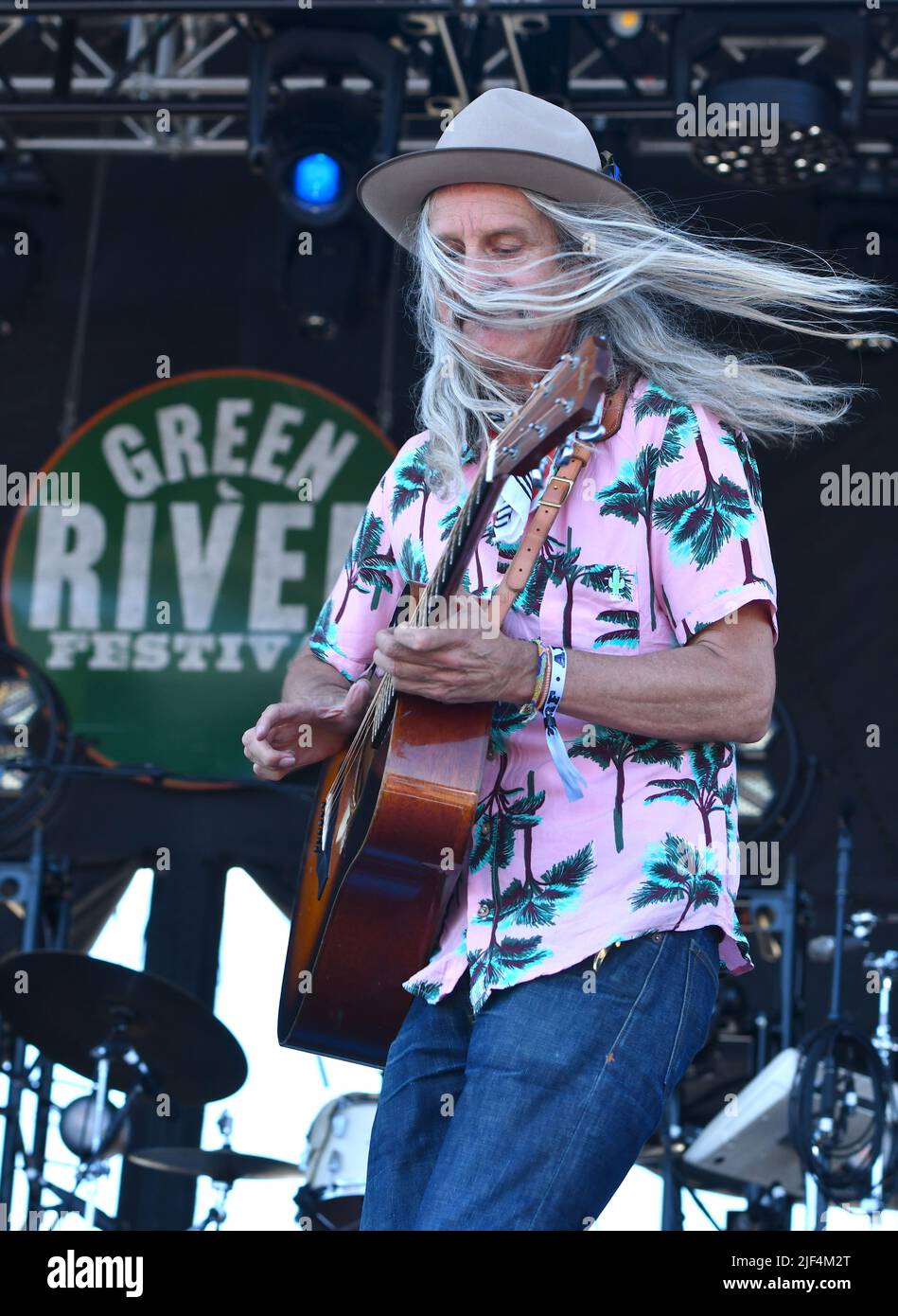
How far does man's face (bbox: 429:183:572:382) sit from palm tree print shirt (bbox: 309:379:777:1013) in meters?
0.14

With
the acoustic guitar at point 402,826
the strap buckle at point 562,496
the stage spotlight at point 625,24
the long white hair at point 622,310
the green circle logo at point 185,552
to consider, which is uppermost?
the stage spotlight at point 625,24

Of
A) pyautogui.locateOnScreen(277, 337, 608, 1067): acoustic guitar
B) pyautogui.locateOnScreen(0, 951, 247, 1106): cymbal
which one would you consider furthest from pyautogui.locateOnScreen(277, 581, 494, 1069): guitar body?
pyautogui.locateOnScreen(0, 951, 247, 1106): cymbal

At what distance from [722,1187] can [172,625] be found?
282cm

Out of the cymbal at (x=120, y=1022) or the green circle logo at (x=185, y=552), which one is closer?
the cymbal at (x=120, y=1022)

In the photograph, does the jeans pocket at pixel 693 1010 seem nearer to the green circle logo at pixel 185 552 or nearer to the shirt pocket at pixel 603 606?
the shirt pocket at pixel 603 606

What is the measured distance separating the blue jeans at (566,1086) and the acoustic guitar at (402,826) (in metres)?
0.17

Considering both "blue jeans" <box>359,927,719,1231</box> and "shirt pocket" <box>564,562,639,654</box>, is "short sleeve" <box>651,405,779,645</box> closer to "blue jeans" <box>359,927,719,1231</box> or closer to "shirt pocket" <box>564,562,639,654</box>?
"shirt pocket" <box>564,562,639,654</box>

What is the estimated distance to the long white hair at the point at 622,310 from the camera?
2.01 metres

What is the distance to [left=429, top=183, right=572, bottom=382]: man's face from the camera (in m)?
2.05

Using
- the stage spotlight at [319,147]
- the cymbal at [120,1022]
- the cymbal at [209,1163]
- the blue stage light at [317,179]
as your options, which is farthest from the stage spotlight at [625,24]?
the cymbal at [209,1163]

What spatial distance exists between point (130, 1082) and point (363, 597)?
3.31 meters

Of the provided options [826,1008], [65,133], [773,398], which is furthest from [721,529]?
[65,133]

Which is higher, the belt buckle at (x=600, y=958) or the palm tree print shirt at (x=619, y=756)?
the palm tree print shirt at (x=619, y=756)

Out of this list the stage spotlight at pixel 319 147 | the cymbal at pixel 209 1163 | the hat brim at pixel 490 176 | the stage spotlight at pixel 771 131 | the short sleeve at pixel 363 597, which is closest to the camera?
the hat brim at pixel 490 176
